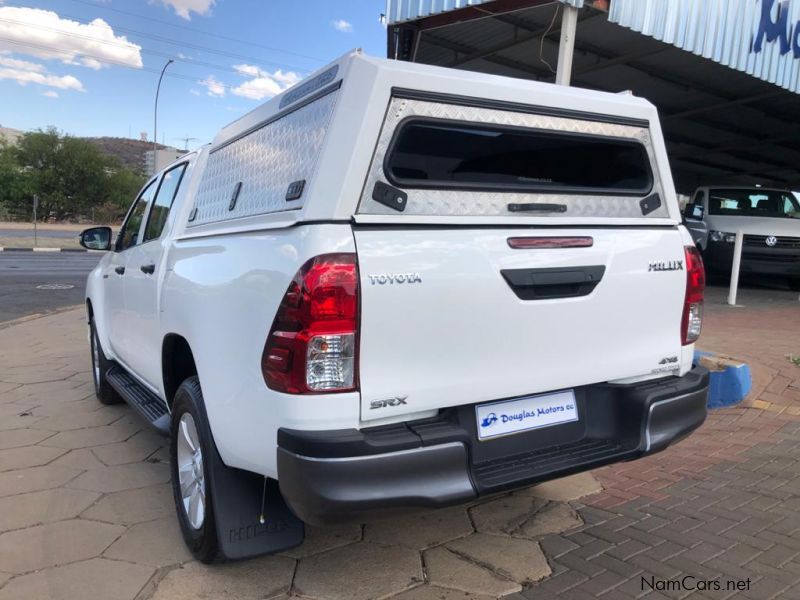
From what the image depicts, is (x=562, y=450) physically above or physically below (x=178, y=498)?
above

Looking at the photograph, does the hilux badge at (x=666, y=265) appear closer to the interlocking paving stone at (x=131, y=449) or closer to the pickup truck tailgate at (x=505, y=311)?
the pickup truck tailgate at (x=505, y=311)

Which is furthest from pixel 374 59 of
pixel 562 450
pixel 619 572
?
pixel 619 572

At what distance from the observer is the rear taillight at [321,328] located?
210cm

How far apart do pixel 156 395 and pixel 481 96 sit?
8.83 ft

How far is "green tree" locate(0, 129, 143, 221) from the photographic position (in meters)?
50.8

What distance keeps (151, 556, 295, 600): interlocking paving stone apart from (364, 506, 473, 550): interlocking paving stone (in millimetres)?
488

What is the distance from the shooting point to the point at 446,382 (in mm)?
2330

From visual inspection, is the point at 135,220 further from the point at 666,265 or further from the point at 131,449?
the point at 666,265

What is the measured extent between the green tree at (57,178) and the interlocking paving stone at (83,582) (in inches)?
2143

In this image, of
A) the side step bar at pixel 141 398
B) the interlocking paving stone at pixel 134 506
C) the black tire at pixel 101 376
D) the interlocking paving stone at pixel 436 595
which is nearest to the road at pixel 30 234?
the black tire at pixel 101 376

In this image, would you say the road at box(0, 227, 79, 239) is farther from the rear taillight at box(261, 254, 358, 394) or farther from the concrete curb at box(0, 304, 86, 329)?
the rear taillight at box(261, 254, 358, 394)

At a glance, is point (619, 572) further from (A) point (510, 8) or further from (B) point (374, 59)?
(A) point (510, 8)

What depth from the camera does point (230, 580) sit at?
2717mm

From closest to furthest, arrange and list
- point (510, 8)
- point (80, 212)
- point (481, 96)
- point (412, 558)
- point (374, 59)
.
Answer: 1. point (374, 59)
2. point (481, 96)
3. point (412, 558)
4. point (510, 8)
5. point (80, 212)
